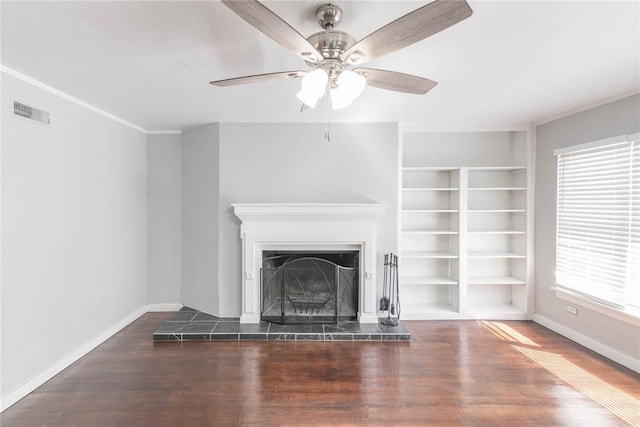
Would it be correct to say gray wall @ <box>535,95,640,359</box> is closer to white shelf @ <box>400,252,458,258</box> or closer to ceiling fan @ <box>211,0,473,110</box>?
white shelf @ <box>400,252,458,258</box>

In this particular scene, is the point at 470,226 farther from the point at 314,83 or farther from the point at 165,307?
the point at 165,307

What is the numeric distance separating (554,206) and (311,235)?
8.81ft

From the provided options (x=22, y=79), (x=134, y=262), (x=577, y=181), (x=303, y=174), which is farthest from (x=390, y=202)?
(x=22, y=79)

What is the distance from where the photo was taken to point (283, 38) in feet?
4.71

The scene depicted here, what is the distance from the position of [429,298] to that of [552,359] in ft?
4.69

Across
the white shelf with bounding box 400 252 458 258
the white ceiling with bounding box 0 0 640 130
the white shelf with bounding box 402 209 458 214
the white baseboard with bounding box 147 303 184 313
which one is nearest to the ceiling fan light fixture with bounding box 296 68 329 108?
the white ceiling with bounding box 0 0 640 130

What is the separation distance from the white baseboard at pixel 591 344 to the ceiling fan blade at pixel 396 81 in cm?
299

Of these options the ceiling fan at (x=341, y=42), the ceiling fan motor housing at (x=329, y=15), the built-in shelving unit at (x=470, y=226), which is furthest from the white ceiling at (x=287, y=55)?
the built-in shelving unit at (x=470, y=226)

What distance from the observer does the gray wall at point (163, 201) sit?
4199 millimetres

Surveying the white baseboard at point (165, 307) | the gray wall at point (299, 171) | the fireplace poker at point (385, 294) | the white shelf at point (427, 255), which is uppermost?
the gray wall at point (299, 171)

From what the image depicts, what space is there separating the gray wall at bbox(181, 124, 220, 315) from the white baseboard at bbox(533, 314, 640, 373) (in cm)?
377

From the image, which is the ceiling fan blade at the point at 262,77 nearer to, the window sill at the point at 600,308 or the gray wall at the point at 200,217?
the gray wall at the point at 200,217

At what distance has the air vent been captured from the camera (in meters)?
2.36

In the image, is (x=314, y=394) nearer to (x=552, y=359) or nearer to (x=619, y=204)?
(x=552, y=359)
